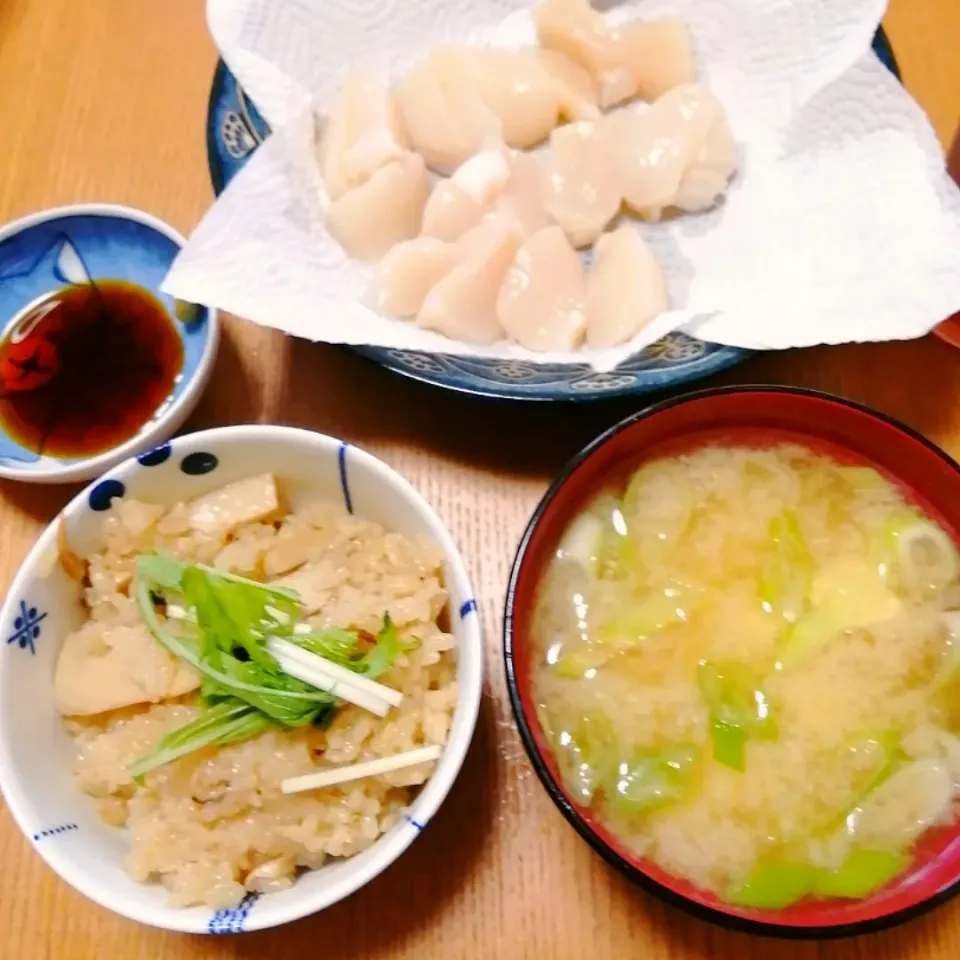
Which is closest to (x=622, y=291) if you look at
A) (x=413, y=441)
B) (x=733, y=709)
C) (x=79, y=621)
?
(x=413, y=441)

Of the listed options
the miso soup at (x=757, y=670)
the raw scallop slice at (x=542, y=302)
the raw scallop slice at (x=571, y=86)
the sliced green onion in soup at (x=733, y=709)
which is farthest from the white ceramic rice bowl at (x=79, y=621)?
the raw scallop slice at (x=571, y=86)

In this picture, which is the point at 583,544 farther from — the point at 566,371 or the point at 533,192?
the point at 533,192

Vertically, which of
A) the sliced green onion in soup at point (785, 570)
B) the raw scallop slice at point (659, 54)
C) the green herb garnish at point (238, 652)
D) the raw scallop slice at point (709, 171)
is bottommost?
the sliced green onion in soup at point (785, 570)

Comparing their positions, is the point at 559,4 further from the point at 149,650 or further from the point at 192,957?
the point at 192,957

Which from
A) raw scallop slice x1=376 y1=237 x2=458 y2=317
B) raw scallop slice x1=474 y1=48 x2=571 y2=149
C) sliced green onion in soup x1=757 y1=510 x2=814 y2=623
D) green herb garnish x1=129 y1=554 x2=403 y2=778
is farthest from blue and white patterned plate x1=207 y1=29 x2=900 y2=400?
raw scallop slice x1=474 y1=48 x2=571 y2=149

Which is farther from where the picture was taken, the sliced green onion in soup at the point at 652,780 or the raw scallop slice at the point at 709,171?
the raw scallop slice at the point at 709,171

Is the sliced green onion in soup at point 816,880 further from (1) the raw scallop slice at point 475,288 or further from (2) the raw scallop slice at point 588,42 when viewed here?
(2) the raw scallop slice at point 588,42

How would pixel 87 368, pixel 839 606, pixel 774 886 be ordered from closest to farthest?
pixel 774 886 < pixel 839 606 < pixel 87 368

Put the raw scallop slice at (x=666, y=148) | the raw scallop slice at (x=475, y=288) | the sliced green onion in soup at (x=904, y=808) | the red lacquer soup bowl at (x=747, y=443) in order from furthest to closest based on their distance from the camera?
the raw scallop slice at (x=666, y=148), the raw scallop slice at (x=475, y=288), the sliced green onion in soup at (x=904, y=808), the red lacquer soup bowl at (x=747, y=443)
